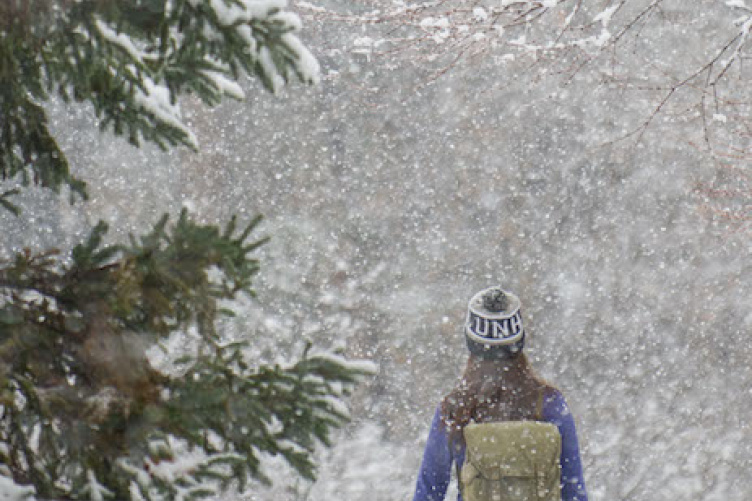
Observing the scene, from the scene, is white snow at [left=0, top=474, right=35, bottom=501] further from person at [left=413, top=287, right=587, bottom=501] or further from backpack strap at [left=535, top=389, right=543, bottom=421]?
backpack strap at [left=535, top=389, right=543, bottom=421]

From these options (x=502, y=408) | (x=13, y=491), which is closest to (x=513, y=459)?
(x=502, y=408)

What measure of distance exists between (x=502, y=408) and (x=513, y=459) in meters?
0.19

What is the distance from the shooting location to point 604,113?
10.8 metres

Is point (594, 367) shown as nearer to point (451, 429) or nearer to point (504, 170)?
point (504, 170)

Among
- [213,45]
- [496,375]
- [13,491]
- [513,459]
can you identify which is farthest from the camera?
[496,375]

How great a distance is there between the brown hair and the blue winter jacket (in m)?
0.06

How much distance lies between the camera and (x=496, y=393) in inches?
124

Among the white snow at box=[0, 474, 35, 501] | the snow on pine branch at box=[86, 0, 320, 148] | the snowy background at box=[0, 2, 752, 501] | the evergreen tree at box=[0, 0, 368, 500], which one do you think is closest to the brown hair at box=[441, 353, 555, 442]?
the evergreen tree at box=[0, 0, 368, 500]

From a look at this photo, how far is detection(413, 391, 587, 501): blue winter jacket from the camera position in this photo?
3.15m

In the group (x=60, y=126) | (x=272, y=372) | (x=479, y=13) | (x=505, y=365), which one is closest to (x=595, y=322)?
(x=479, y=13)

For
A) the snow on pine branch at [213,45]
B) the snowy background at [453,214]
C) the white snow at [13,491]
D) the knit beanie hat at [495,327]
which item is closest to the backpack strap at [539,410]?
the knit beanie hat at [495,327]

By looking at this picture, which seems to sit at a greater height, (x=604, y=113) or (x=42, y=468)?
(x=604, y=113)

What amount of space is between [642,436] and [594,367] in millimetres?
977

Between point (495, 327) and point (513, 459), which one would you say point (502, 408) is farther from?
point (495, 327)
